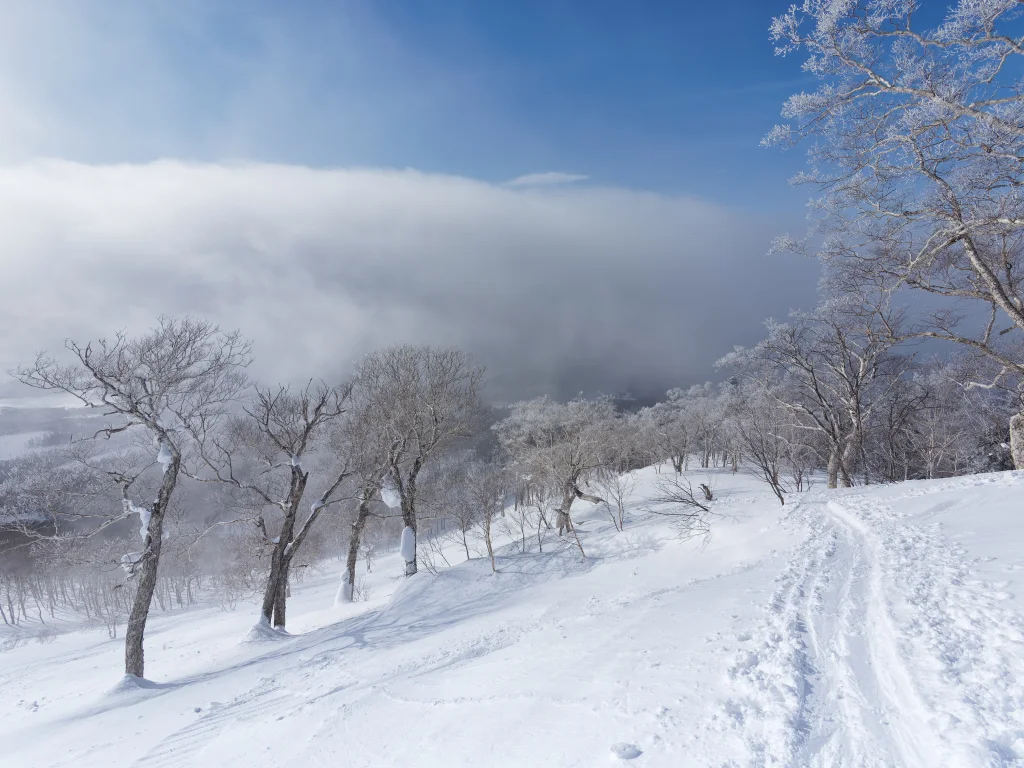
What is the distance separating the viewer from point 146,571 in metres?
10.5

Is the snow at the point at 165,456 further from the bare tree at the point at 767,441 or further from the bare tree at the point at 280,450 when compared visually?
the bare tree at the point at 767,441

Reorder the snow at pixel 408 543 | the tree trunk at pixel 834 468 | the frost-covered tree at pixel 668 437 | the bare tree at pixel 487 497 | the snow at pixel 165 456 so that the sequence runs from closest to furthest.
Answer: the snow at pixel 165 456 → the snow at pixel 408 543 → the bare tree at pixel 487 497 → the tree trunk at pixel 834 468 → the frost-covered tree at pixel 668 437

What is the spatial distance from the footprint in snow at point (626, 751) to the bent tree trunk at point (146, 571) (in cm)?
1108

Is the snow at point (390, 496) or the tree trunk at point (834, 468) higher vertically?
the snow at point (390, 496)

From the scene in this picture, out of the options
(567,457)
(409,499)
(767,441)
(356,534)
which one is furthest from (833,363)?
(356,534)

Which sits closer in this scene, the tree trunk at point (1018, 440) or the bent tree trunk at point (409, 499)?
the tree trunk at point (1018, 440)

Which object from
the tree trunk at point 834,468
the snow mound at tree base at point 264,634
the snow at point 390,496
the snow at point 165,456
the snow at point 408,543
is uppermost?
the snow at point 165,456

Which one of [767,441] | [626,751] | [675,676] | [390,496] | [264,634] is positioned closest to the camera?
[626,751]

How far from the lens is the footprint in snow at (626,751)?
3441mm

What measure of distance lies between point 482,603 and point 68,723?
8440 mm

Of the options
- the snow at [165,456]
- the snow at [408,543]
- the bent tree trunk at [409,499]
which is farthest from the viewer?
the bent tree trunk at [409,499]

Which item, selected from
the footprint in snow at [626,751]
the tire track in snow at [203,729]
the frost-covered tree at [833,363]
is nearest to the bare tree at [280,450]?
the tire track in snow at [203,729]

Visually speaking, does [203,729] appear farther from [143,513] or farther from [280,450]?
[280,450]

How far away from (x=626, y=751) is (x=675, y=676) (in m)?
1.25
